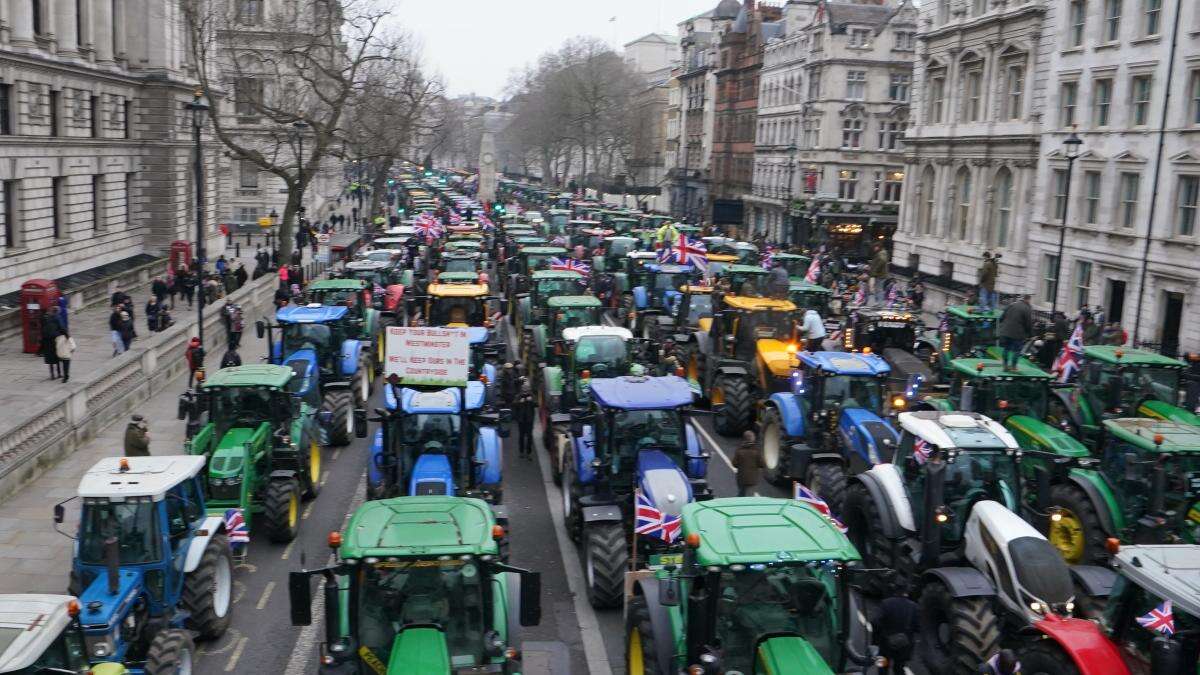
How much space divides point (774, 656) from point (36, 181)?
35.7m

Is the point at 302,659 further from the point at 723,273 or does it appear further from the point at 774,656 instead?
the point at 723,273

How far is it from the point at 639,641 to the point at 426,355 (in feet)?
20.9

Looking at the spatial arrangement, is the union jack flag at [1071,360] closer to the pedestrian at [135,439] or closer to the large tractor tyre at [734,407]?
the large tractor tyre at [734,407]

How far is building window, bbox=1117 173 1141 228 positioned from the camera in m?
33.8

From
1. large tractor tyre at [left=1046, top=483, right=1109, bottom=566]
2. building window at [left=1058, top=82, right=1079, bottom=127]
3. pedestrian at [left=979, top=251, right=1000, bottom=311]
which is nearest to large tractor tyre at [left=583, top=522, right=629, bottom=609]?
large tractor tyre at [left=1046, top=483, right=1109, bottom=566]

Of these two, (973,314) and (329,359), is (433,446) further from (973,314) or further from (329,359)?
(973,314)

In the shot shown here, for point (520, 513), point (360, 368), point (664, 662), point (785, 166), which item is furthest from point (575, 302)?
point (785, 166)

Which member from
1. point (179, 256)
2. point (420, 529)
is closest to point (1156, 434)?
point (420, 529)

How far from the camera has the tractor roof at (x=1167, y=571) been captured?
821 cm

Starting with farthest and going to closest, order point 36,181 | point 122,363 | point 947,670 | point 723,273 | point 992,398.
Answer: point 36,181, point 723,273, point 122,363, point 992,398, point 947,670

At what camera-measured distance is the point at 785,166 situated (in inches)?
2702

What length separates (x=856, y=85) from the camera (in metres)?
62.1

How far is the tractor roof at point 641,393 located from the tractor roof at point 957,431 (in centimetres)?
287

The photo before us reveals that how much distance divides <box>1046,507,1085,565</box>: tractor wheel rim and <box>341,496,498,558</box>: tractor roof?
8.00 metres
